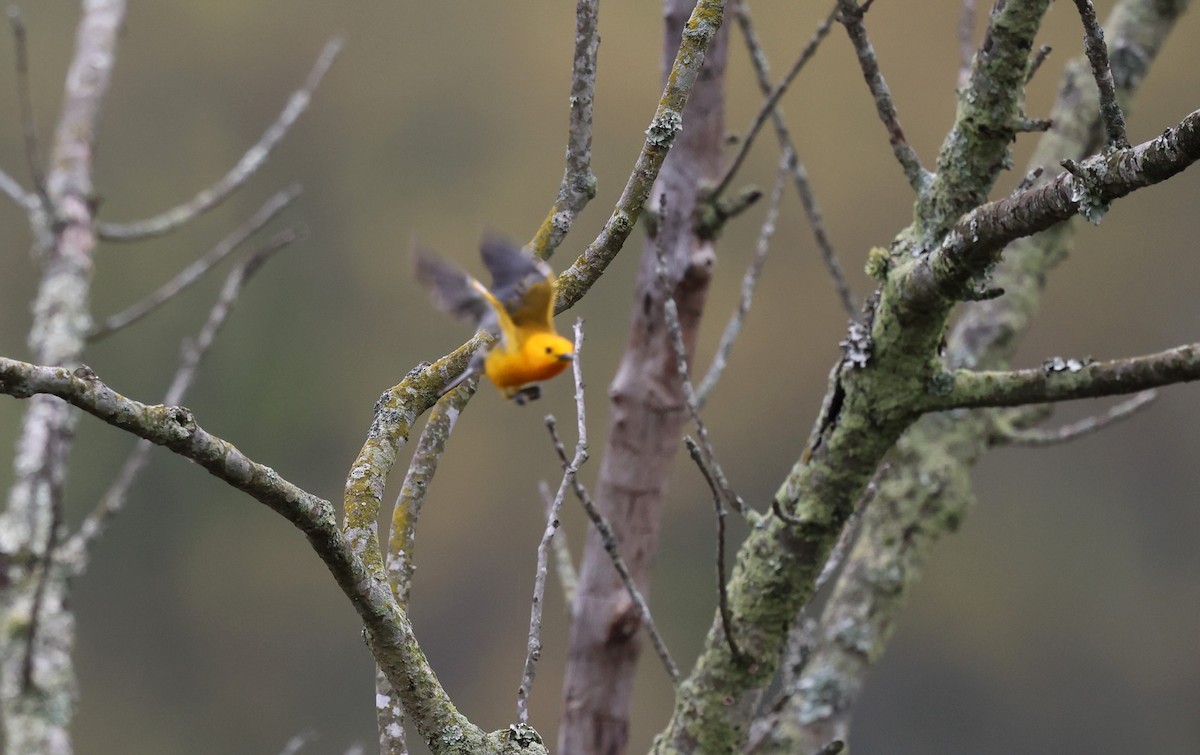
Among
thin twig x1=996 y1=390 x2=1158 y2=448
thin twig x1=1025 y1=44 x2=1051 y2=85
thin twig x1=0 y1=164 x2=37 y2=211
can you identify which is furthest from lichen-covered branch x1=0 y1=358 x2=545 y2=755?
thin twig x1=0 y1=164 x2=37 y2=211

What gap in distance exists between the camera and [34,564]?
116cm

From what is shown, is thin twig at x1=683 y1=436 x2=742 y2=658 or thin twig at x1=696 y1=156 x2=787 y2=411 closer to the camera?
thin twig at x1=683 y1=436 x2=742 y2=658

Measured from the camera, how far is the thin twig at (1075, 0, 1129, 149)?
0.50 m

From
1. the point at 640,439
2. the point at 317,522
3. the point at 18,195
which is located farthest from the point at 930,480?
the point at 18,195

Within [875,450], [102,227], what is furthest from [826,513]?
[102,227]

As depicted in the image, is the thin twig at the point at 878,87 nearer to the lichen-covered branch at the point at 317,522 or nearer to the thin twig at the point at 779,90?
the thin twig at the point at 779,90

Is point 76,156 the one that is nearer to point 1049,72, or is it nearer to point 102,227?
point 102,227

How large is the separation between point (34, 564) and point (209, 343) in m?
0.31

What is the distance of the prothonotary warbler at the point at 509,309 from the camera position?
1.63 feet

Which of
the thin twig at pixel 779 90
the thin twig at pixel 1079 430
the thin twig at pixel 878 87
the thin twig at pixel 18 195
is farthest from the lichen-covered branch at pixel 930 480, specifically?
the thin twig at pixel 18 195

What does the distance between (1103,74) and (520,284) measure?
29cm

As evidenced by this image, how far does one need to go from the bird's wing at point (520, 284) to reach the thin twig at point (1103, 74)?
10.8 inches

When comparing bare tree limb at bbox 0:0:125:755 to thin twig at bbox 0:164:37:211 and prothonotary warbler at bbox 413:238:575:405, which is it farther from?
prothonotary warbler at bbox 413:238:575:405

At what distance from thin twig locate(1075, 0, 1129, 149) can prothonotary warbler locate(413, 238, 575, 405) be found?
274mm
